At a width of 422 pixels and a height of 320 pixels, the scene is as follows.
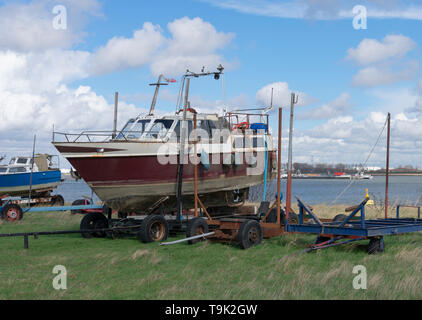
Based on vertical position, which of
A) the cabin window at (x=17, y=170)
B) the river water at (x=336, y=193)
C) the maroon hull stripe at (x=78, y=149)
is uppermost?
the maroon hull stripe at (x=78, y=149)

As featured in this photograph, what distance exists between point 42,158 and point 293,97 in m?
20.1

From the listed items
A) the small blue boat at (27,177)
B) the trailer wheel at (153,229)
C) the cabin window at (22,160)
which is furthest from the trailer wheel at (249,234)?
the cabin window at (22,160)

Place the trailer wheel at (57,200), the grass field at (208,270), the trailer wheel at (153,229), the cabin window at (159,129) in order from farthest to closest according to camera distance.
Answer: the trailer wheel at (57,200)
the cabin window at (159,129)
the trailer wheel at (153,229)
the grass field at (208,270)

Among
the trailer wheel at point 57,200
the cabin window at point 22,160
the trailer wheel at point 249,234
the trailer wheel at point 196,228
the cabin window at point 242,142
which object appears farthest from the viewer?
the trailer wheel at point 57,200

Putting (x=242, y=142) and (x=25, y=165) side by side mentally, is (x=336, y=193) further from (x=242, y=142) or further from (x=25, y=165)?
(x=242, y=142)

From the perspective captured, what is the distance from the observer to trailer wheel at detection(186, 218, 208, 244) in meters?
12.7

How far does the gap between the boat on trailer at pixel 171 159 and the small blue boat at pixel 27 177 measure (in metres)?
13.1

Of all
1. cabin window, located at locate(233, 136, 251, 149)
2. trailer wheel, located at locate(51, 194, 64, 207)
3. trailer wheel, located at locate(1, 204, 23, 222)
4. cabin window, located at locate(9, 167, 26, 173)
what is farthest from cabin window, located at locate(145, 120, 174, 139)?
trailer wheel, located at locate(51, 194, 64, 207)

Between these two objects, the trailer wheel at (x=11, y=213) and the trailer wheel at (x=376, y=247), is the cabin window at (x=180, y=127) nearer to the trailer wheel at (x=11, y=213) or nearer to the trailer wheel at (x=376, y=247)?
the trailer wheel at (x=376, y=247)

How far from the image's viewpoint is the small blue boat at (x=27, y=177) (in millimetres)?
26969

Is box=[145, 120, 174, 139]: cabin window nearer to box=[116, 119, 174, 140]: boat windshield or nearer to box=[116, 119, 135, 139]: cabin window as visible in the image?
box=[116, 119, 174, 140]: boat windshield

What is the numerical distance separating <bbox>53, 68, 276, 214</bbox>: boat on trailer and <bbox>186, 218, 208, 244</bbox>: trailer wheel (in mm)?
1672
